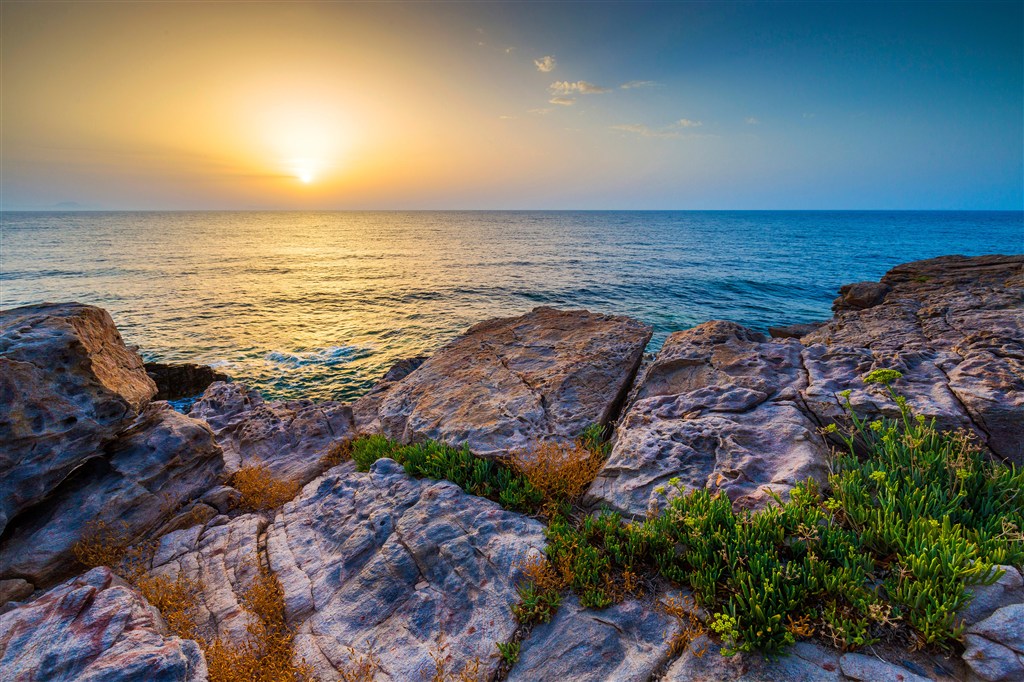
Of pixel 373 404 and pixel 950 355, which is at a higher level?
pixel 950 355

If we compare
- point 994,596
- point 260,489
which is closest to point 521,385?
point 260,489

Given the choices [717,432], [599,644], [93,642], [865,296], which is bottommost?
[93,642]

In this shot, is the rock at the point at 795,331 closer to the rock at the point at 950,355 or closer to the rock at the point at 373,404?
the rock at the point at 950,355

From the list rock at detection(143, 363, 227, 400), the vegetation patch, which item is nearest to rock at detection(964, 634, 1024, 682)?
the vegetation patch

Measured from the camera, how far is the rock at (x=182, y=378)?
1880 centimetres

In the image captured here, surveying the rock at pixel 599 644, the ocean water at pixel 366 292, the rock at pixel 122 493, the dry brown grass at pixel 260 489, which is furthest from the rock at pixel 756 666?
the ocean water at pixel 366 292

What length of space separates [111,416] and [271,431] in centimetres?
414

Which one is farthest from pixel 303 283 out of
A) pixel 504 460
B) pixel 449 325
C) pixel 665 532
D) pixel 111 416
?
pixel 665 532

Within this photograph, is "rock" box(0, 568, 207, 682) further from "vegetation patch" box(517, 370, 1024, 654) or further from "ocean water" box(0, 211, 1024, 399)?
"ocean water" box(0, 211, 1024, 399)

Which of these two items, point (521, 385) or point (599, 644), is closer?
point (599, 644)

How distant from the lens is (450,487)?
290 inches

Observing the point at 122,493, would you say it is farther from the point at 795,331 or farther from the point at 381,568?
the point at 795,331

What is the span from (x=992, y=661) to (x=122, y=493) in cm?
1215

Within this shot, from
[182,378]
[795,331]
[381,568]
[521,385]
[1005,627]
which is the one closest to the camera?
[1005,627]
